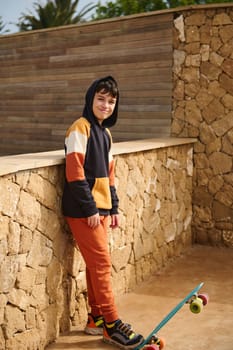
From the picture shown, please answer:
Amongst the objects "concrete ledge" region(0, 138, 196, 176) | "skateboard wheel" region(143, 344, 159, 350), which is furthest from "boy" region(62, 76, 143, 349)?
"skateboard wheel" region(143, 344, 159, 350)

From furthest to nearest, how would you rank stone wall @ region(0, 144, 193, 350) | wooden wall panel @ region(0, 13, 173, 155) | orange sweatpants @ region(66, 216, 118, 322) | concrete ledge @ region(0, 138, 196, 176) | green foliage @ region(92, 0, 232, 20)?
green foliage @ region(92, 0, 232, 20) < wooden wall panel @ region(0, 13, 173, 155) < orange sweatpants @ region(66, 216, 118, 322) < stone wall @ region(0, 144, 193, 350) < concrete ledge @ region(0, 138, 196, 176)

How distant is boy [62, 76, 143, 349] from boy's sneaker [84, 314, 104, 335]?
0.07m

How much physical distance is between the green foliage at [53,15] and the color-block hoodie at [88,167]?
22274mm

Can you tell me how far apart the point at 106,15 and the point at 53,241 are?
2076cm

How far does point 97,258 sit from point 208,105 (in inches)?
126

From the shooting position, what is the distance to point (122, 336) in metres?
3.76

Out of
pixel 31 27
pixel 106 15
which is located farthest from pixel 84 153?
pixel 31 27

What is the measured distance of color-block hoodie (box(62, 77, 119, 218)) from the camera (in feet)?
11.7

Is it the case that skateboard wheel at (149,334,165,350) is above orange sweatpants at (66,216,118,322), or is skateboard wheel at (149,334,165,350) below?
below

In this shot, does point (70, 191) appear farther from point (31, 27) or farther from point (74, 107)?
point (31, 27)

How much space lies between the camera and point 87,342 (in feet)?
12.7

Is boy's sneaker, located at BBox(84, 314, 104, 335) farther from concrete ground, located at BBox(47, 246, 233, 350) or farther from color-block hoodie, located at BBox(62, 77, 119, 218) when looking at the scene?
color-block hoodie, located at BBox(62, 77, 119, 218)

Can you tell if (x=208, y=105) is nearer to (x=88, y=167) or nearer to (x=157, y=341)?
(x=88, y=167)

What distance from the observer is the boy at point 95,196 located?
359 cm
